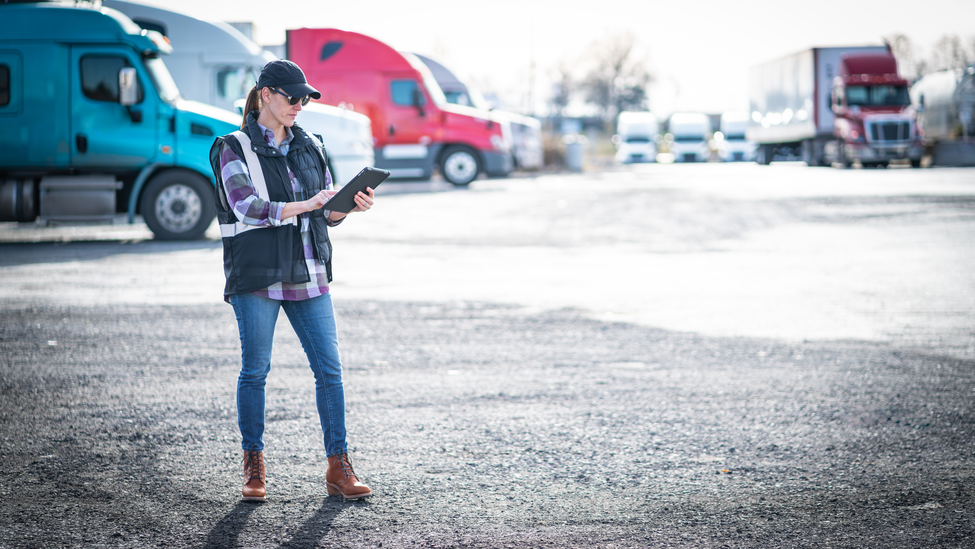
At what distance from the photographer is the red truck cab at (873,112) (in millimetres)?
34062

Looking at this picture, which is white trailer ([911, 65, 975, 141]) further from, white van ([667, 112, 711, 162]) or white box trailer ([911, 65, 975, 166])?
white van ([667, 112, 711, 162])

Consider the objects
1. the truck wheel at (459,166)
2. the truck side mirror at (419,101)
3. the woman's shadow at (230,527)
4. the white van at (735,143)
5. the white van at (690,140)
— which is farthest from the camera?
the white van at (735,143)

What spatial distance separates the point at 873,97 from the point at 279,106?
112 ft

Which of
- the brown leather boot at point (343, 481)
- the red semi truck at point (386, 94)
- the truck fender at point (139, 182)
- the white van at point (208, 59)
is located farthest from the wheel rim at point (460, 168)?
the brown leather boot at point (343, 481)

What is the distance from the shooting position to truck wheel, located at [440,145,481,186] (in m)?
24.9

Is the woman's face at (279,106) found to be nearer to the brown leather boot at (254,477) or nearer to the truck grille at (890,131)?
the brown leather boot at (254,477)

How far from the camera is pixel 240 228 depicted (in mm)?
3959

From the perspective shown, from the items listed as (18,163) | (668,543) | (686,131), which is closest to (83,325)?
(668,543)

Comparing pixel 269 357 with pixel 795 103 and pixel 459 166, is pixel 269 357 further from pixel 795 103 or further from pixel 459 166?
pixel 795 103

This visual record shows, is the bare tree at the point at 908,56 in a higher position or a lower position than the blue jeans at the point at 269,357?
higher

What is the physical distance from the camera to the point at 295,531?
12.0ft

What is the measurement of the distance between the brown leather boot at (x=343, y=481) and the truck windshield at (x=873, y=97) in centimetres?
3365

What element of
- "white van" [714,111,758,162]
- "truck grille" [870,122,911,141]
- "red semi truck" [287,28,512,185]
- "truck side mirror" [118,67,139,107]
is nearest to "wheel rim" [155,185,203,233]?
"truck side mirror" [118,67,139,107]

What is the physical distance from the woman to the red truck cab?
1299 inches
